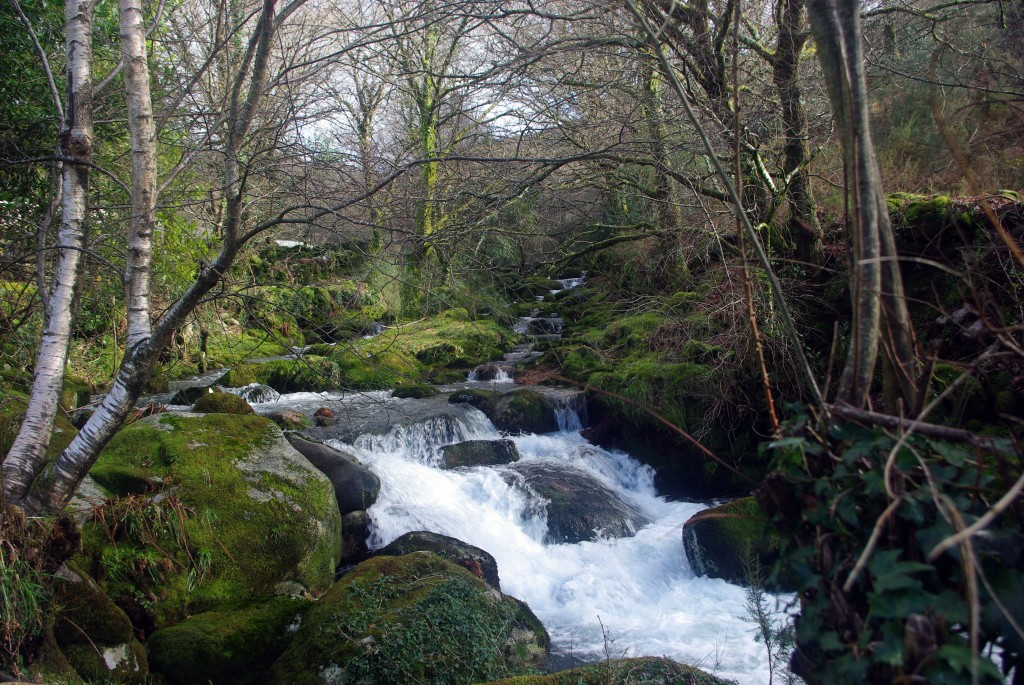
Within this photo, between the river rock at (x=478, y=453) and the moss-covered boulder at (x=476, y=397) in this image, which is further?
the moss-covered boulder at (x=476, y=397)

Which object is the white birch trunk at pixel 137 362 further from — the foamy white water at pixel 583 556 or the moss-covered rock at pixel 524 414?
the moss-covered rock at pixel 524 414

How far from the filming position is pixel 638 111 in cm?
634

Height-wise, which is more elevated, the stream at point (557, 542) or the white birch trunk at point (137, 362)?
the white birch trunk at point (137, 362)

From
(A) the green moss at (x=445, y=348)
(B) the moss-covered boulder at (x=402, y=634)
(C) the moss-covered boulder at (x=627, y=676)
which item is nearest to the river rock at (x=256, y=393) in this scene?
(A) the green moss at (x=445, y=348)

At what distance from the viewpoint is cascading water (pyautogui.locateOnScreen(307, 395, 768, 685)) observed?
225 inches

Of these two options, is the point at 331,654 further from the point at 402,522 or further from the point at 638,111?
the point at 638,111

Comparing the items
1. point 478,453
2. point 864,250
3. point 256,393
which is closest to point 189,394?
point 256,393

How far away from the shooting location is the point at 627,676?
10.4 feet

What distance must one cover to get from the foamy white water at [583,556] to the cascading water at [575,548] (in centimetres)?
1

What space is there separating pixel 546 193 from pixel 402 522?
389 cm

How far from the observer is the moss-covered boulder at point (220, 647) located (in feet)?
14.1

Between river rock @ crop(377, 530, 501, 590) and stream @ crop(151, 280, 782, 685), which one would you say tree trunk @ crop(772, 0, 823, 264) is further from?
river rock @ crop(377, 530, 501, 590)

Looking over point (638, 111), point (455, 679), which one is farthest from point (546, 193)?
point (455, 679)

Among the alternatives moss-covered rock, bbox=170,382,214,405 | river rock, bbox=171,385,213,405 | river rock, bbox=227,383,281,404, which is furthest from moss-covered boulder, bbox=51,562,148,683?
river rock, bbox=227,383,281,404
